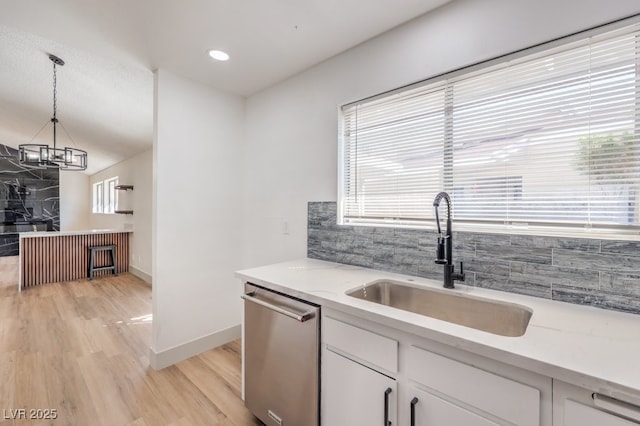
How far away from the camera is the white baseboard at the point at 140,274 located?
5062 mm

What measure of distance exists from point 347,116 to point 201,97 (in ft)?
4.72

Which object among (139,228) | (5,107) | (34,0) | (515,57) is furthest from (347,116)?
(5,107)

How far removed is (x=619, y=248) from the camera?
3.70 ft

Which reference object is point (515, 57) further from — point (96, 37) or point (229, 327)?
point (229, 327)

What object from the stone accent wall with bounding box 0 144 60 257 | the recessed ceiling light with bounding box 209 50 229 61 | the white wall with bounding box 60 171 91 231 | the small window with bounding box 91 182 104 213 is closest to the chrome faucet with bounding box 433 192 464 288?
the recessed ceiling light with bounding box 209 50 229 61

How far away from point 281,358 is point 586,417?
1222mm

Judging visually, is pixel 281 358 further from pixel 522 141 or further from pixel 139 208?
pixel 139 208

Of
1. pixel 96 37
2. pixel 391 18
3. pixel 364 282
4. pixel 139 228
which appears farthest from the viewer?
pixel 139 228

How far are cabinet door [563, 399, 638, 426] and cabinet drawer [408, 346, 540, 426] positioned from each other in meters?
0.06

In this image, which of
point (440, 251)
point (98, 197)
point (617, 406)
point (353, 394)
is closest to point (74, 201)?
point (98, 197)

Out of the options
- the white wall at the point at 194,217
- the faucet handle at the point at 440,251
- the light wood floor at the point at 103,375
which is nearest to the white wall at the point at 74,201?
the light wood floor at the point at 103,375

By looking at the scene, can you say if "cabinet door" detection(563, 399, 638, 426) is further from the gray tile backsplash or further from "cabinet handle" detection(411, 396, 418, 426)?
the gray tile backsplash

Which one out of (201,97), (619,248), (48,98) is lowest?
(619,248)

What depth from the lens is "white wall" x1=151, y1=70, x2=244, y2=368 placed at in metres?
2.37
